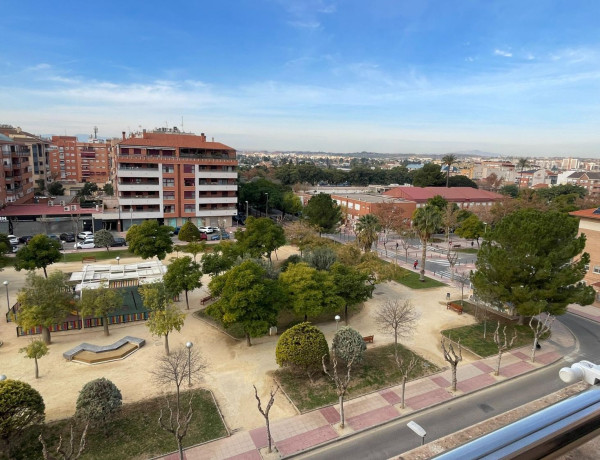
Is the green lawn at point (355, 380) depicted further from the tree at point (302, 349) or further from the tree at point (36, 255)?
the tree at point (36, 255)

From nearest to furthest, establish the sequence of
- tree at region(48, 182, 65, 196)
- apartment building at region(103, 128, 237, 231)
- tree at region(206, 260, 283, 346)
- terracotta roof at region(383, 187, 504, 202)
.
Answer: tree at region(206, 260, 283, 346), apartment building at region(103, 128, 237, 231), terracotta roof at region(383, 187, 504, 202), tree at region(48, 182, 65, 196)

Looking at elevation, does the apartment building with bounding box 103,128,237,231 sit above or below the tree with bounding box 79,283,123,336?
above

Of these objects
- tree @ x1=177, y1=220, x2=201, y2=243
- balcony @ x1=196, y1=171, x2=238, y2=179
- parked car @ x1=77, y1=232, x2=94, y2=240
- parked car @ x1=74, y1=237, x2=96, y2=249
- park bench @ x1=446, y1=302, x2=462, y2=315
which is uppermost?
balcony @ x1=196, y1=171, x2=238, y2=179

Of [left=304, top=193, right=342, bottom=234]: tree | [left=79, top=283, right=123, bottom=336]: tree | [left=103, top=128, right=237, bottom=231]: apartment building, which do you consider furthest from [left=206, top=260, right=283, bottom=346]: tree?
[left=103, top=128, right=237, bottom=231]: apartment building

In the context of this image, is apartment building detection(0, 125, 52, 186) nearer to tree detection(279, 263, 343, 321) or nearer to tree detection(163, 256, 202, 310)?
tree detection(163, 256, 202, 310)

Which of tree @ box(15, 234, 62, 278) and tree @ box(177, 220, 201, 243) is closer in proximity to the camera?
tree @ box(15, 234, 62, 278)

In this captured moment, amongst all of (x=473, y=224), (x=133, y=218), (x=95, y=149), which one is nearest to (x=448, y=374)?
(x=473, y=224)

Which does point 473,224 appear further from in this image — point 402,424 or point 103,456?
point 103,456
